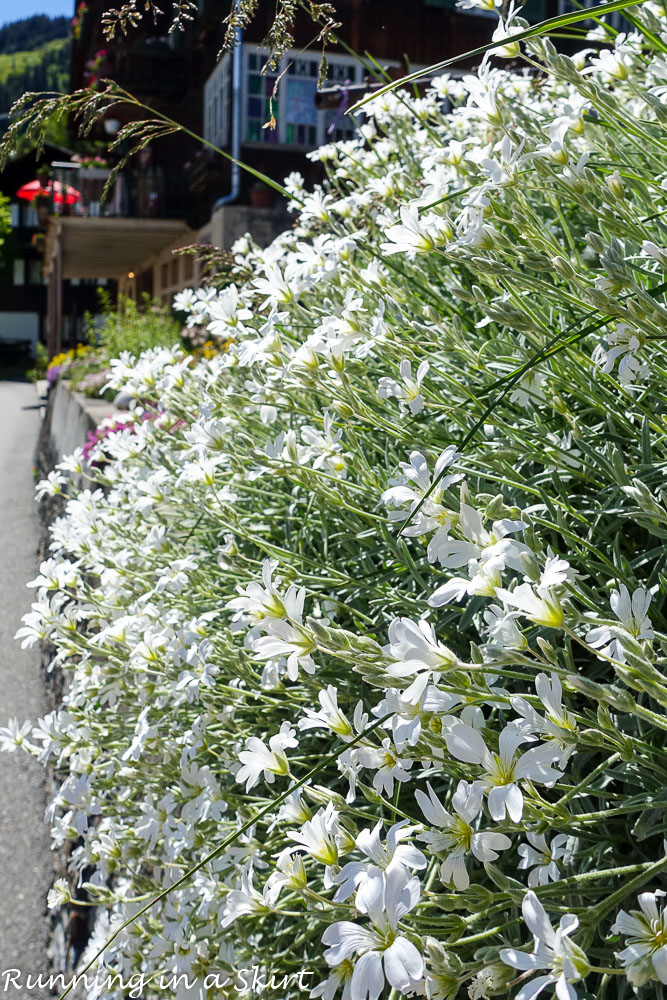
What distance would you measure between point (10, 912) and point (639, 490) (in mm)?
3207

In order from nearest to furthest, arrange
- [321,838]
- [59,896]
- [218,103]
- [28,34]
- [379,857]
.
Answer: [379,857], [321,838], [59,896], [218,103], [28,34]

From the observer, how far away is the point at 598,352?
117cm

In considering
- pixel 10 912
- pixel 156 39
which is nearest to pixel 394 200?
pixel 10 912

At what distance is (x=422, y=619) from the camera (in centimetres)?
76

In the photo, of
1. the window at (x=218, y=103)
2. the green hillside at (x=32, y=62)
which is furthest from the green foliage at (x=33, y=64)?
the window at (x=218, y=103)

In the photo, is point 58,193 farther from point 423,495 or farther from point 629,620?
point 629,620

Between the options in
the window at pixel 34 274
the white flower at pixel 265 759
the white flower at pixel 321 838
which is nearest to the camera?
the white flower at pixel 321 838

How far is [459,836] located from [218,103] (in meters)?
16.1

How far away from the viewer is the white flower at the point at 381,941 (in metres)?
0.70

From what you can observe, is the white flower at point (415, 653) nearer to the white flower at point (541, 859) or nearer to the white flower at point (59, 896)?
the white flower at point (541, 859)

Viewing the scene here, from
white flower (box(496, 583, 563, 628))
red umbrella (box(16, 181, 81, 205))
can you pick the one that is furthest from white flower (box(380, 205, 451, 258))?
red umbrella (box(16, 181, 81, 205))

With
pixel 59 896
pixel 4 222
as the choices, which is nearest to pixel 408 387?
pixel 59 896

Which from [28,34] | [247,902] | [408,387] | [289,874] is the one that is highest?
[28,34]

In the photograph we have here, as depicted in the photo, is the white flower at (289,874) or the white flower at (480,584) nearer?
the white flower at (480,584)
